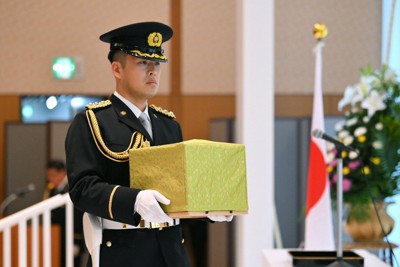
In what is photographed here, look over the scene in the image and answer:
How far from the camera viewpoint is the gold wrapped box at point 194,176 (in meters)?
1.85

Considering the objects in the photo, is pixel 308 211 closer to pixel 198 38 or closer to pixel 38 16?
pixel 198 38

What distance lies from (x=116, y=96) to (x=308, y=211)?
265 centimetres

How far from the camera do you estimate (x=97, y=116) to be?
81.1 inches

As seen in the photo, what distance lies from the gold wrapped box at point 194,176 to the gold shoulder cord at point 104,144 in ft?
0.17

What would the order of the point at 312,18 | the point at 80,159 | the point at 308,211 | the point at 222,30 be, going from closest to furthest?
1. the point at 80,159
2. the point at 308,211
3. the point at 312,18
4. the point at 222,30

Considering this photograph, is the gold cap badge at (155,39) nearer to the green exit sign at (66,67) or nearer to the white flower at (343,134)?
the white flower at (343,134)

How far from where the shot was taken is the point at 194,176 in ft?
6.14

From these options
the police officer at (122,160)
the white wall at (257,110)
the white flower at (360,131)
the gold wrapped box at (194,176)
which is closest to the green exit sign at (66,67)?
the white wall at (257,110)

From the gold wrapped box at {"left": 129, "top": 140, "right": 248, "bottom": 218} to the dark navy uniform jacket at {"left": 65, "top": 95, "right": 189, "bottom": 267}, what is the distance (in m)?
0.07

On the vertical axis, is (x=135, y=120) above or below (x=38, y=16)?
below

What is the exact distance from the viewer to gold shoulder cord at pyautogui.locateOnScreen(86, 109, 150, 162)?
1994mm

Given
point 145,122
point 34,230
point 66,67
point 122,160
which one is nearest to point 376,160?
point 34,230

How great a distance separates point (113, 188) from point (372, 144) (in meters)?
2.73

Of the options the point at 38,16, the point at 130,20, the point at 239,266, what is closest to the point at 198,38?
the point at 130,20
